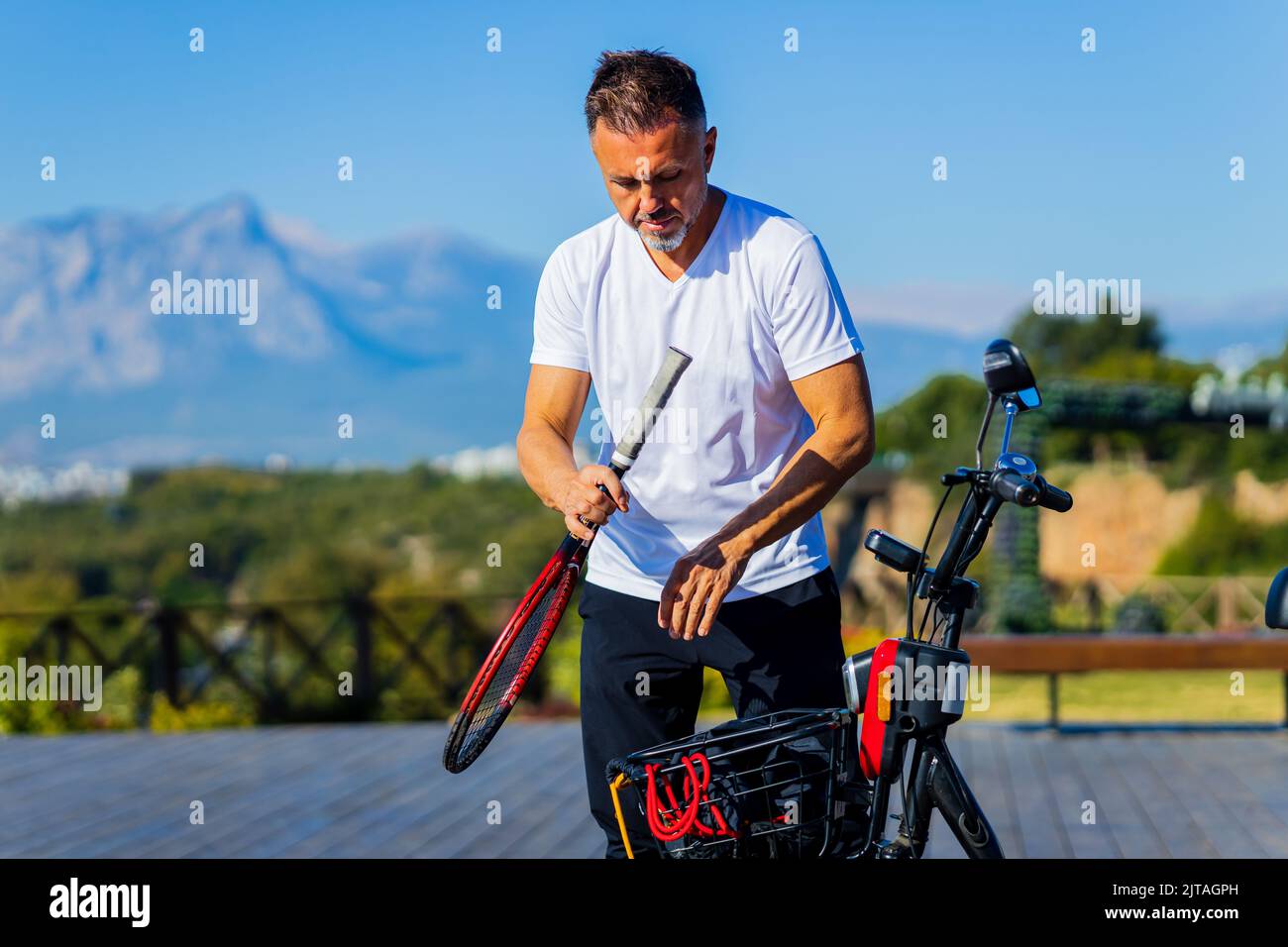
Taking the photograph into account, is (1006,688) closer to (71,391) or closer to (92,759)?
(92,759)

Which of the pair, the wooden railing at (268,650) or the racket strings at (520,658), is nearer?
the racket strings at (520,658)

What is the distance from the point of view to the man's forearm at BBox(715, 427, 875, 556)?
2.33 metres

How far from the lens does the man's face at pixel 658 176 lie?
7.56 feet

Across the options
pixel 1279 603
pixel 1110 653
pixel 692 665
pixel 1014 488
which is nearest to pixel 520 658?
pixel 692 665

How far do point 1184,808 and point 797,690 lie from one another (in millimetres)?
4066

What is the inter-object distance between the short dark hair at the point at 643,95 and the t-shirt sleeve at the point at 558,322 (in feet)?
1.09

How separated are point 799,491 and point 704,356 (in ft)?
0.99

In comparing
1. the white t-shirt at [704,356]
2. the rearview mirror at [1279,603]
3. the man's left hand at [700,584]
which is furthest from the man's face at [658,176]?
the rearview mirror at [1279,603]

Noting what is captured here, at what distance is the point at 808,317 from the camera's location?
243cm

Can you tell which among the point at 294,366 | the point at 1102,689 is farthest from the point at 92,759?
the point at 294,366

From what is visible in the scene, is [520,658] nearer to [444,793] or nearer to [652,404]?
[652,404]

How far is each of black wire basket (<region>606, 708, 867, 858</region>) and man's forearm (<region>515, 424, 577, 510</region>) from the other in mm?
439

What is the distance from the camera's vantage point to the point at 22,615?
1042cm

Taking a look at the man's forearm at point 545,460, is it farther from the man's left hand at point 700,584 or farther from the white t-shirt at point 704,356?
the man's left hand at point 700,584
